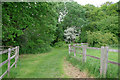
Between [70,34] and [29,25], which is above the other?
[70,34]

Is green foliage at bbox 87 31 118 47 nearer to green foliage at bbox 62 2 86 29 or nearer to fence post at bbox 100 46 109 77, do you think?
green foliage at bbox 62 2 86 29

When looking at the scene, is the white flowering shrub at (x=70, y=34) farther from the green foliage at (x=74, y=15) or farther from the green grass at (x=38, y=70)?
the green grass at (x=38, y=70)

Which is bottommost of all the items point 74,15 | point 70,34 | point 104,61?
point 104,61

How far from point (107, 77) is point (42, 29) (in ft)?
44.8

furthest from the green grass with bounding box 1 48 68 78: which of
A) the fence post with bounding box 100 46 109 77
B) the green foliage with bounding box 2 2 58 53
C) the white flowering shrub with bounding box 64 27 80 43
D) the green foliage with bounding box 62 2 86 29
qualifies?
the green foliage with bounding box 62 2 86 29

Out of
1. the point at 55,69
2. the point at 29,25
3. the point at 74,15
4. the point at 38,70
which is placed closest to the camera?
the point at 38,70

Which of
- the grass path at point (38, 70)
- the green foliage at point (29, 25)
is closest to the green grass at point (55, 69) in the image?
the grass path at point (38, 70)

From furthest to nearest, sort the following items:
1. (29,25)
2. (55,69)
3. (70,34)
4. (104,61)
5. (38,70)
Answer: (70,34)
(29,25)
(55,69)
(38,70)
(104,61)

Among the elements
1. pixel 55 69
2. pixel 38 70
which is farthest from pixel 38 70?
pixel 55 69

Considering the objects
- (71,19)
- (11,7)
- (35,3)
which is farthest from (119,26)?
(11,7)

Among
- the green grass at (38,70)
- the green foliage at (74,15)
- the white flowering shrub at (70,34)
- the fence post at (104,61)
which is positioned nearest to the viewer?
the fence post at (104,61)

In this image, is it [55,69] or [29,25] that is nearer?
[55,69]

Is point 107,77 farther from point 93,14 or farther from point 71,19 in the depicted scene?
point 93,14

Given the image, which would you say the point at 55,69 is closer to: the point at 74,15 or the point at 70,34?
the point at 70,34
